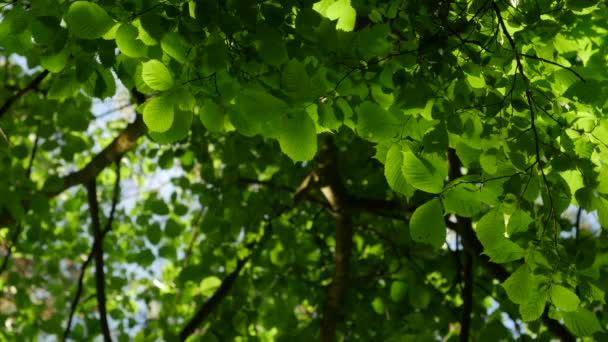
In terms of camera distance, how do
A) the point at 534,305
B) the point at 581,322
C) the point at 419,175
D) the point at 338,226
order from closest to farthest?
the point at 419,175
the point at 534,305
the point at 581,322
the point at 338,226

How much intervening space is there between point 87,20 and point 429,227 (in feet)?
3.12

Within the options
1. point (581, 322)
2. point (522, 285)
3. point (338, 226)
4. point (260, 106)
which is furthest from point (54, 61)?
point (338, 226)

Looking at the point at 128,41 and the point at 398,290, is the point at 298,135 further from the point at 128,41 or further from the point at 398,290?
the point at 398,290

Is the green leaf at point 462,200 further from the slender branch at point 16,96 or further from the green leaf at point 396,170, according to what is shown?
the slender branch at point 16,96

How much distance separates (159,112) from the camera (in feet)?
4.80

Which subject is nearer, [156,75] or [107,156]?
[156,75]

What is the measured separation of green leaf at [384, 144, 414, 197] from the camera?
1.49 metres

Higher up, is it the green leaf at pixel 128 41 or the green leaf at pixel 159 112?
the green leaf at pixel 128 41

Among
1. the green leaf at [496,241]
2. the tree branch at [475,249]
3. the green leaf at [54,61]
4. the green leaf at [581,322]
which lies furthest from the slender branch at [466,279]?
the green leaf at [54,61]

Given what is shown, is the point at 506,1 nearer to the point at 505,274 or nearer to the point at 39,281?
the point at 505,274

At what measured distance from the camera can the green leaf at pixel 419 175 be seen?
1.40 m

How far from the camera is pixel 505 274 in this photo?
311 centimetres

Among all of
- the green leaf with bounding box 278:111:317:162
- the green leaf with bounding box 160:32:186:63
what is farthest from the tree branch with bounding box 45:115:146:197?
the green leaf with bounding box 278:111:317:162

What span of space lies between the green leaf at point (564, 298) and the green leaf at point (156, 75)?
108 centimetres
